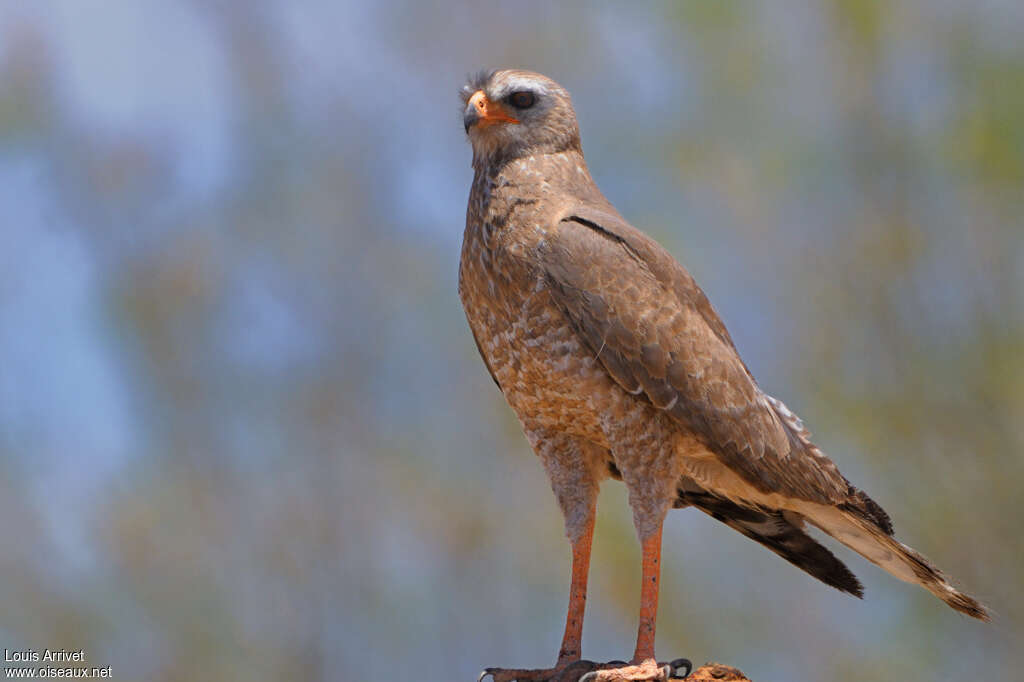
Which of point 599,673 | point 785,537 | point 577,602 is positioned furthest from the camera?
point 785,537

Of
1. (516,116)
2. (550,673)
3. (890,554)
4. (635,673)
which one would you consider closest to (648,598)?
(635,673)

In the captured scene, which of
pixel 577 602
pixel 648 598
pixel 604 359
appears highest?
pixel 604 359

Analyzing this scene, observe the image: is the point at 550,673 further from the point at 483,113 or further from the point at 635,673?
the point at 483,113

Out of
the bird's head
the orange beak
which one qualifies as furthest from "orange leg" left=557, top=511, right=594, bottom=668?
the orange beak

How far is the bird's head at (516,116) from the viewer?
3.69m

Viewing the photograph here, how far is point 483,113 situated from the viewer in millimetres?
3662

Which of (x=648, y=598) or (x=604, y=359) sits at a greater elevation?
(x=604, y=359)

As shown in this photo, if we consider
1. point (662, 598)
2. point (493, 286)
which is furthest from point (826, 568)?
point (662, 598)

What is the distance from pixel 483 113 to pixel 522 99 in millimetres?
158

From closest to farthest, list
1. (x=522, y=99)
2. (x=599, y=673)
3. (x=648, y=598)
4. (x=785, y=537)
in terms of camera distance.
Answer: (x=599, y=673) → (x=648, y=598) → (x=522, y=99) → (x=785, y=537)

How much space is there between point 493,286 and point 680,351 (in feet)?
2.19

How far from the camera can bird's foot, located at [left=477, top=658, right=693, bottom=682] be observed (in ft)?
10.4

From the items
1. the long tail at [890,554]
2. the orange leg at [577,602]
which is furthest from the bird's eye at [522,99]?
the long tail at [890,554]

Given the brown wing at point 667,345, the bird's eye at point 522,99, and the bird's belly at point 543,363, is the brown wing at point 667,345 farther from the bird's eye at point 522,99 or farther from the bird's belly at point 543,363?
the bird's eye at point 522,99
